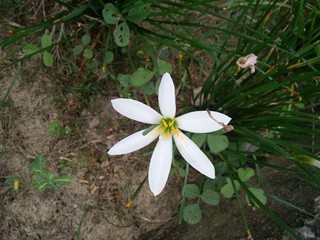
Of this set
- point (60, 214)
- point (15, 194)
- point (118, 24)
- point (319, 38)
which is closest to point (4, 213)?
point (15, 194)

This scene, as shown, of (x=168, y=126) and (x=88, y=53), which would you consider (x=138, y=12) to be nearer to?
(x=88, y=53)

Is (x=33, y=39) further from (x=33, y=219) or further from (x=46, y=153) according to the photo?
(x=33, y=219)

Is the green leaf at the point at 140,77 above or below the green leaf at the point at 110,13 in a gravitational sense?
below

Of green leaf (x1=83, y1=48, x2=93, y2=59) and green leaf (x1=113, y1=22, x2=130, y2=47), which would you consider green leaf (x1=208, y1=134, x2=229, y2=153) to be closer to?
green leaf (x1=113, y1=22, x2=130, y2=47)

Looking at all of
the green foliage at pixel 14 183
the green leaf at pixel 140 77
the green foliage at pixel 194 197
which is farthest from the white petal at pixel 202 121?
the green foliage at pixel 14 183

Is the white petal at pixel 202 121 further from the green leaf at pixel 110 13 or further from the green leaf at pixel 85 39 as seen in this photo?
the green leaf at pixel 85 39

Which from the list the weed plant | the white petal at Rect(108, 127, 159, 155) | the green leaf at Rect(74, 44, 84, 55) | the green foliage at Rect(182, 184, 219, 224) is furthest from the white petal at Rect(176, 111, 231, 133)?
the green leaf at Rect(74, 44, 84, 55)
